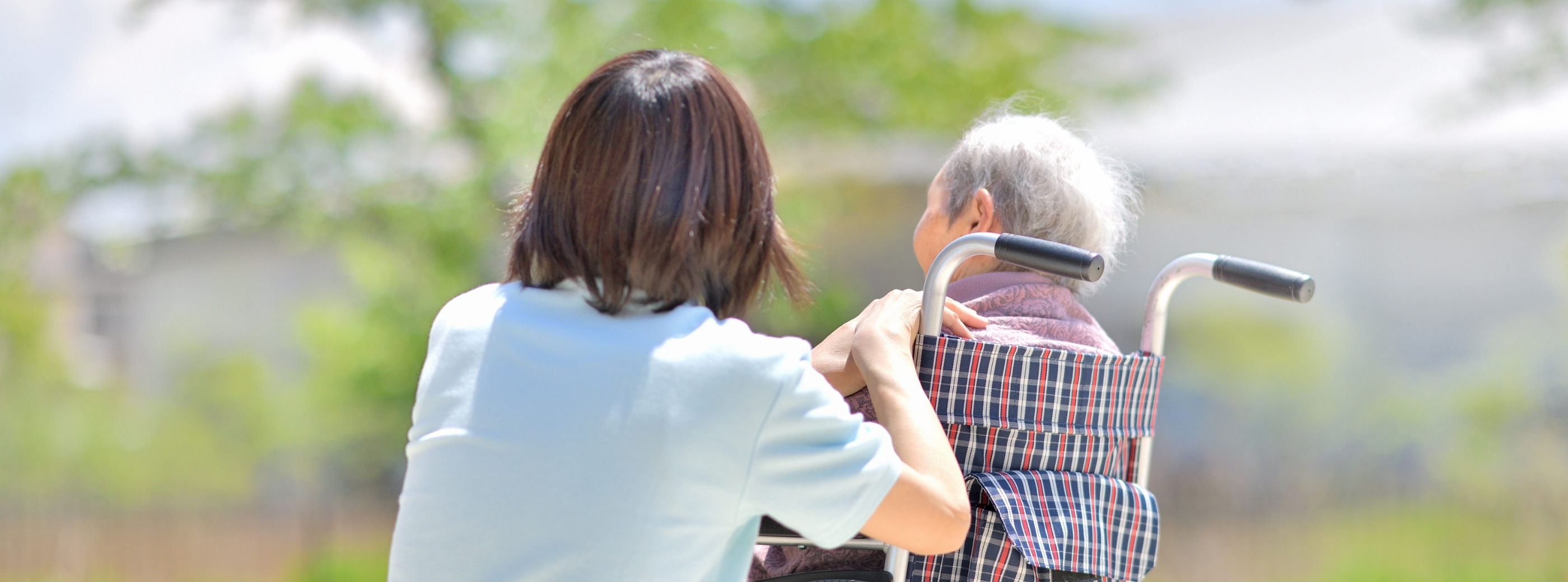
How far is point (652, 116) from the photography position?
100cm

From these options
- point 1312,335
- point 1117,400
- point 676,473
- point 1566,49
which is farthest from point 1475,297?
point 676,473

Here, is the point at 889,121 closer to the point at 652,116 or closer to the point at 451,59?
the point at 451,59

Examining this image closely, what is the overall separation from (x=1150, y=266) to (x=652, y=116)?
471 cm

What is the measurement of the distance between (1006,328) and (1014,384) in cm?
11

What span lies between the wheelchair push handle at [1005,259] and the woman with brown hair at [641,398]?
235 millimetres

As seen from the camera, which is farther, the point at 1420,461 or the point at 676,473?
the point at 1420,461

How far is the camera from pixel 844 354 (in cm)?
130

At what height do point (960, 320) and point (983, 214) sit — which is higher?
point (983, 214)

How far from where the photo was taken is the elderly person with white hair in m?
1.45

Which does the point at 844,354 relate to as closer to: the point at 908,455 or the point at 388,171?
the point at 908,455

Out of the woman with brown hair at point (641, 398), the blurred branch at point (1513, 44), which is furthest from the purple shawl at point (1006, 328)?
the blurred branch at point (1513, 44)

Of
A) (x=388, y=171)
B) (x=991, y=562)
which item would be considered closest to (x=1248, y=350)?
(x=388, y=171)

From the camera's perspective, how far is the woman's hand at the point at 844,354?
1295mm

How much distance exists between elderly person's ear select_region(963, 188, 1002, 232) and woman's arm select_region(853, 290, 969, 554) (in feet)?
1.03
